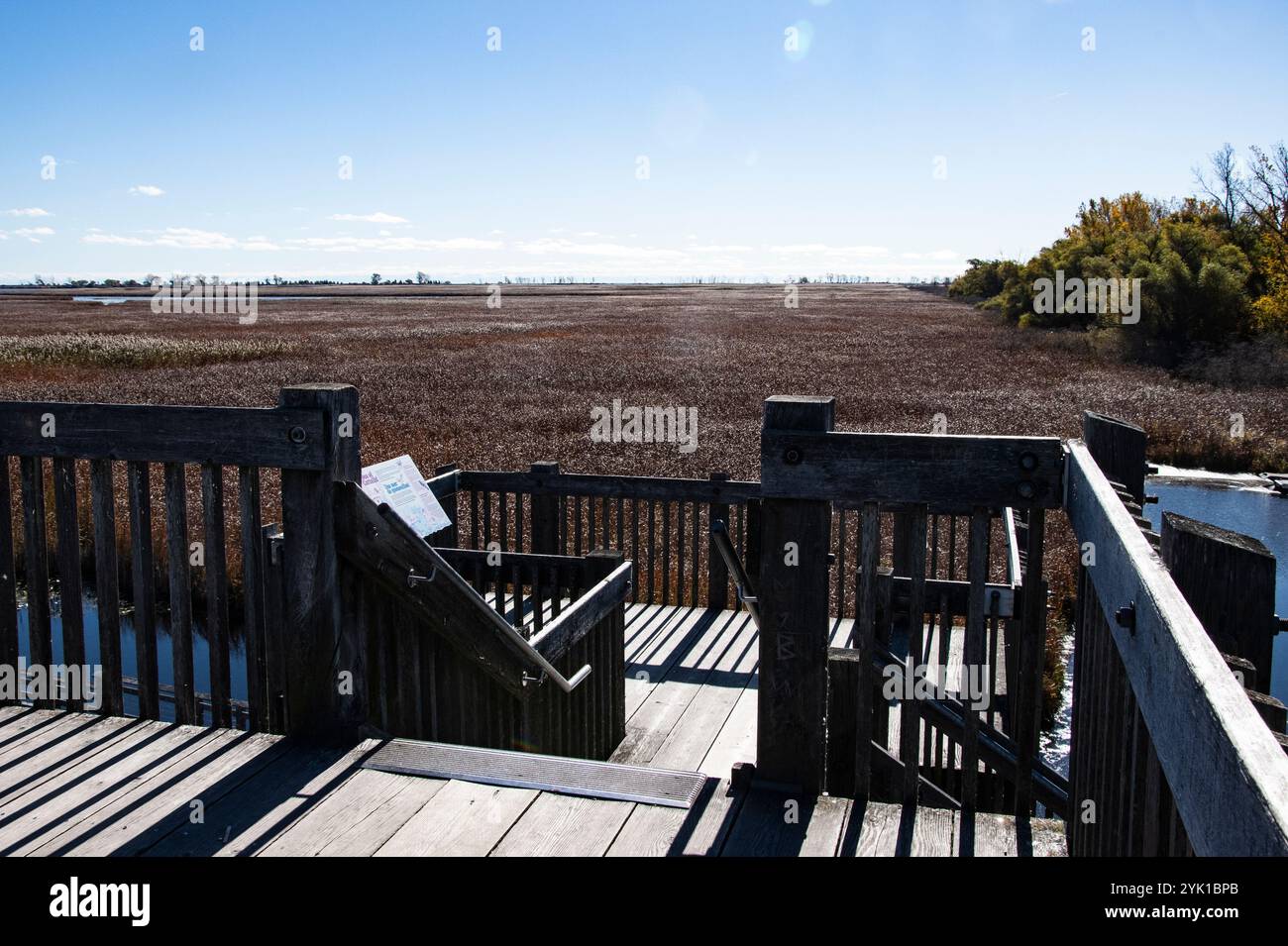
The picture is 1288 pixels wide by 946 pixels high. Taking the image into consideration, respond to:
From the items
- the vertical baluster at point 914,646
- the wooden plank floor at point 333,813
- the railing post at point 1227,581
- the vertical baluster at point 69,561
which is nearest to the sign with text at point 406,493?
the vertical baluster at point 69,561

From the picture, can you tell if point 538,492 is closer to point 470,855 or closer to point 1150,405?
point 470,855

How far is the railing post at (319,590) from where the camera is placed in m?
3.78

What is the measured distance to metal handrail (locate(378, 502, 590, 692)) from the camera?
3.90m

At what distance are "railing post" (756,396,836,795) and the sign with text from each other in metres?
2.14

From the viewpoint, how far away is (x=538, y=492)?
8195 millimetres

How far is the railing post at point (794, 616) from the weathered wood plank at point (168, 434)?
A: 1599 millimetres

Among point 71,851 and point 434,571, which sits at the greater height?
point 434,571

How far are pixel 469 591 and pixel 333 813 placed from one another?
1.05 meters

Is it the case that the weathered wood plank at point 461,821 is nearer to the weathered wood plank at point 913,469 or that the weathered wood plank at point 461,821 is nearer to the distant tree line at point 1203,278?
the weathered wood plank at point 913,469

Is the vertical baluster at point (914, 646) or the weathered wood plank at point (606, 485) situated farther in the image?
the weathered wood plank at point (606, 485)

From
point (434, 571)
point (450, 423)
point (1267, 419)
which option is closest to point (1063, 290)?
point (1267, 419)

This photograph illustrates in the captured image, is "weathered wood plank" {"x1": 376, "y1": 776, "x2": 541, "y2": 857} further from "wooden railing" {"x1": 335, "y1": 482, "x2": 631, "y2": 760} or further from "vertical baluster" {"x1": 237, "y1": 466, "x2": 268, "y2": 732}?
"vertical baluster" {"x1": 237, "y1": 466, "x2": 268, "y2": 732}

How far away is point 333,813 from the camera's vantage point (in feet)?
11.2

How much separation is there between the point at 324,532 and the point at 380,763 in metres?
0.84
